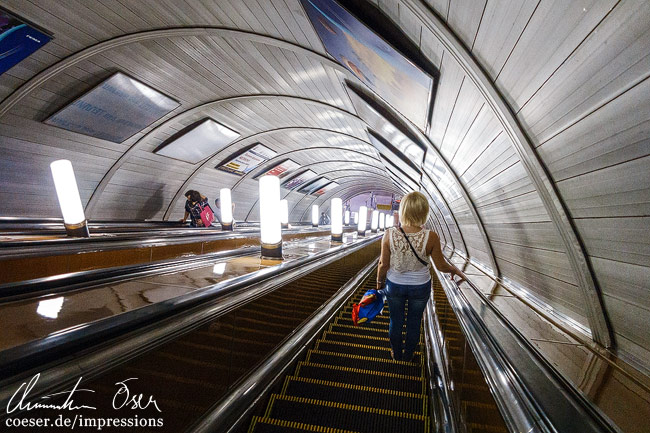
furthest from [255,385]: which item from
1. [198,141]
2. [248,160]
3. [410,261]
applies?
[248,160]

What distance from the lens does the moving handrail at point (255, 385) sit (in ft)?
6.58

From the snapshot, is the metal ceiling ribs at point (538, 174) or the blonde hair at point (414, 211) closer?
the metal ceiling ribs at point (538, 174)

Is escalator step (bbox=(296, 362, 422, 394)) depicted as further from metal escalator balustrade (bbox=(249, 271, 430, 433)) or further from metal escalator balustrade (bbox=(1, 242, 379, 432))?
metal escalator balustrade (bbox=(1, 242, 379, 432))

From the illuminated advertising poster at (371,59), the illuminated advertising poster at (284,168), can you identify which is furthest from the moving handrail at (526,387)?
the illuminated advertising poster at (284,168)

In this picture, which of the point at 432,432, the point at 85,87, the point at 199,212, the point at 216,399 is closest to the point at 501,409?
the point at 432,432

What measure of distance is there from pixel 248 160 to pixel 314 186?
8755 millimetres

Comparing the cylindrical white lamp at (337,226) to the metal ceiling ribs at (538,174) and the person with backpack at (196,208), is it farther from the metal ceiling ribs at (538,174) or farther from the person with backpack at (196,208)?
the metal ceiling ribs at (538,174)

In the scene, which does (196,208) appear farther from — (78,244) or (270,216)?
(270,216)

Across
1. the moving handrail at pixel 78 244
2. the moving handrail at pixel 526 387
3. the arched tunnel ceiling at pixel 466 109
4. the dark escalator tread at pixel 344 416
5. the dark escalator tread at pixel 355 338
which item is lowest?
the dark escalator tread at pixel 355 338

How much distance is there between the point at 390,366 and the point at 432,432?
116 centimetres

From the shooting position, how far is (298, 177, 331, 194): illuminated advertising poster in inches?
820

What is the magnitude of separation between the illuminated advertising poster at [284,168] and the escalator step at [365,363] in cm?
1172

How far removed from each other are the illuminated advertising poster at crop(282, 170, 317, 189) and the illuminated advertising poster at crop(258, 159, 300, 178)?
4.36 feet

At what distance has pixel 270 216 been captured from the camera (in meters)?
4.77
